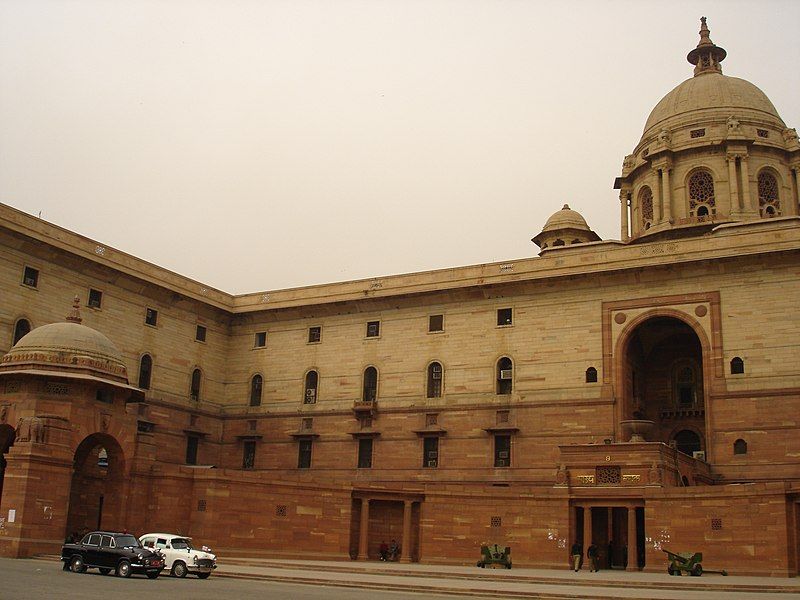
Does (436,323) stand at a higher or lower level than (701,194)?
lower

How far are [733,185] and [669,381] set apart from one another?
12774mm

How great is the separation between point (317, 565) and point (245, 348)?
77.5 ft

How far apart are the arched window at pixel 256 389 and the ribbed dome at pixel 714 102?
2858 cm

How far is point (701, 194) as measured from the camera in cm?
5238

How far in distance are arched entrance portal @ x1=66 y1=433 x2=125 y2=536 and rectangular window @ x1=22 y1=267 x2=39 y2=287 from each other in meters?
9.85

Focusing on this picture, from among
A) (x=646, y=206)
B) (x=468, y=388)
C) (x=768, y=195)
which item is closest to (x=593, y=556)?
(x=468, y=388)

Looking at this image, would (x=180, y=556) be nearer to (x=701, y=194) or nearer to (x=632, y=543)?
(x=632, y=543)

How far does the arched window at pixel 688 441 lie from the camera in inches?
1762

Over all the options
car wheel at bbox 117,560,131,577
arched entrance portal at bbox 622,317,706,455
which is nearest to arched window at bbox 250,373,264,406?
arched entrance portal at bbox 622,317,706,455

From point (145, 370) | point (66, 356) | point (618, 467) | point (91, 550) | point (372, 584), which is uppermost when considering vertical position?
point (145, 370)

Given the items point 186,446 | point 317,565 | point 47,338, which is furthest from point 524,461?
point 47,338

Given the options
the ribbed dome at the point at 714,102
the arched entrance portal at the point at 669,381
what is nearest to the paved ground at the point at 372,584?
the arched entrance portal at the point at 669,381

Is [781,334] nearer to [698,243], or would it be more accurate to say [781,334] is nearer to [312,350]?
[698,243]

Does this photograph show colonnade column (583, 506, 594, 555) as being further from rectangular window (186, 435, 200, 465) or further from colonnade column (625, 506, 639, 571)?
rectangular window (186, 435, 200, 465)
